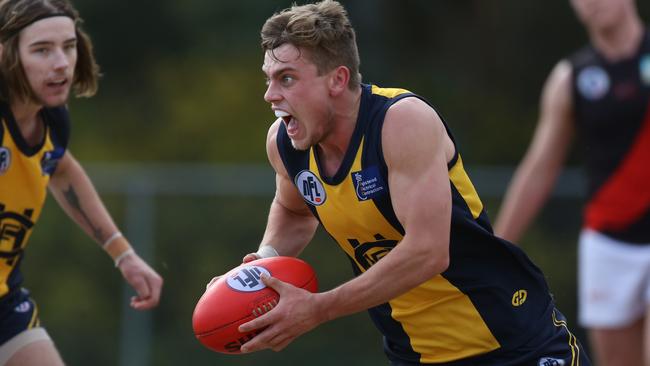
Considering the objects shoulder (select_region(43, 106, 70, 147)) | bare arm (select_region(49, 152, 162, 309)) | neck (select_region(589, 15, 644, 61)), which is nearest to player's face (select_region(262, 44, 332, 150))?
shoulder (select_region(43, 106, 70, 147))

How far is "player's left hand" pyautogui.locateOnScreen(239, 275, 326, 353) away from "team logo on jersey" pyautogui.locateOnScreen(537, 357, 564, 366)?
0.96m

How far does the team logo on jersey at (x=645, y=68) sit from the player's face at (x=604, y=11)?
0.28 meters

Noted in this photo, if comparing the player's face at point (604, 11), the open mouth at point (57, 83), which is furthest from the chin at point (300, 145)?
the player's face at point (604, 11)

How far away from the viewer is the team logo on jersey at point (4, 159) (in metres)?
5.47

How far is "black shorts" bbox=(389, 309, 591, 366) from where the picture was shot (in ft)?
15.5

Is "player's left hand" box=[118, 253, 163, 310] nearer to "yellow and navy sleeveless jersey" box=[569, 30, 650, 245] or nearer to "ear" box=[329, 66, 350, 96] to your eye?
"ear" box=[329, 66, 350, 96]

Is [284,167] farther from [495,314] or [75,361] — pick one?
[75,361]

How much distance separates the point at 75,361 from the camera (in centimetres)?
1090

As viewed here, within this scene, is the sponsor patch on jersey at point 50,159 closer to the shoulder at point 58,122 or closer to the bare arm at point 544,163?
the shoulder at point 58,122

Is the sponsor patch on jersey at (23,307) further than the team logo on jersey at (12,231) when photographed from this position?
Yes

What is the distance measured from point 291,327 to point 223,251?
6.63 meters

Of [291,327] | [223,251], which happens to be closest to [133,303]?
[291,327]

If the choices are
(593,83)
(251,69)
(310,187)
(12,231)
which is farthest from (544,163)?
(251,69)

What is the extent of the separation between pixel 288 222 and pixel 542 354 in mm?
1226
